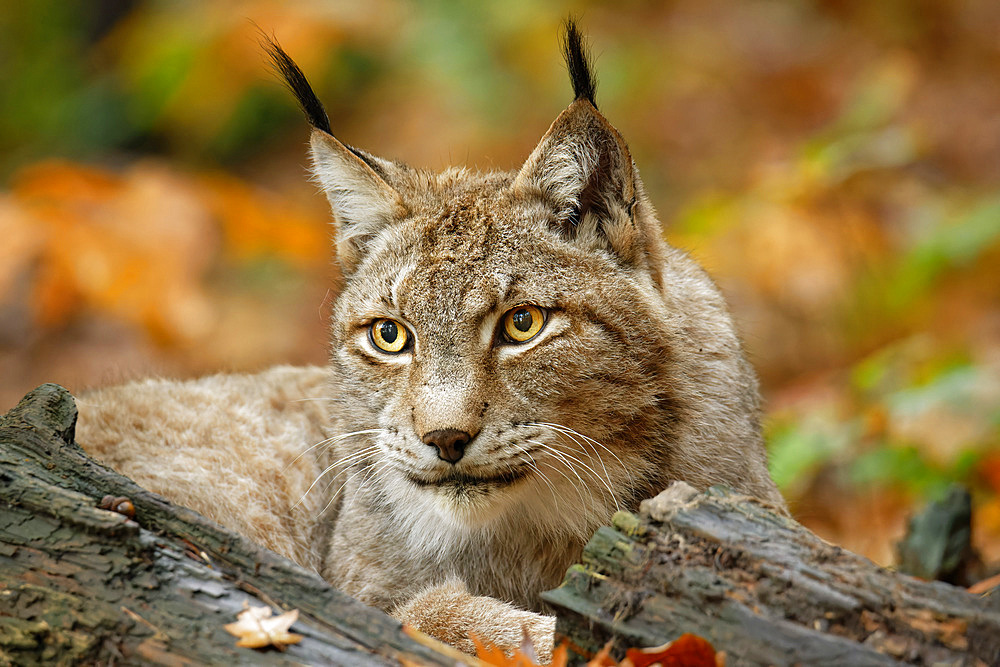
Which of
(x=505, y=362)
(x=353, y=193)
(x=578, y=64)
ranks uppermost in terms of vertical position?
(x=578, y=64)

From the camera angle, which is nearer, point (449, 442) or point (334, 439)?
point (449, 442)

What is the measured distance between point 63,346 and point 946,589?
787 centimetres

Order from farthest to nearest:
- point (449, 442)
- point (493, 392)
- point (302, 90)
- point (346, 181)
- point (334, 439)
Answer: point (334, 439)
point (346, 181)
point (302, 90)
point (493, 392)
point (449, 442)

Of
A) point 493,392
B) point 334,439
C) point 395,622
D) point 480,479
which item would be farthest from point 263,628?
point 334,439

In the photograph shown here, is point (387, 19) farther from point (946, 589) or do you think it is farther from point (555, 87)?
point (946, 589)

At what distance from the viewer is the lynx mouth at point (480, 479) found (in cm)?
372

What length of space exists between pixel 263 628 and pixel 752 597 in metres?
1.46

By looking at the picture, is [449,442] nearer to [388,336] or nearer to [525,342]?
[525,342]

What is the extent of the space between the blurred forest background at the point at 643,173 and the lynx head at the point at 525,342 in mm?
1514

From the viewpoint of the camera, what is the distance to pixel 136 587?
9.51ft

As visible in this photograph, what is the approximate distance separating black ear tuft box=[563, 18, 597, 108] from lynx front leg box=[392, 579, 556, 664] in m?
2.11

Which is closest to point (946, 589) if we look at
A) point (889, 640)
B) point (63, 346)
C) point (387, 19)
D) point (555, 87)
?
point (889, 640)

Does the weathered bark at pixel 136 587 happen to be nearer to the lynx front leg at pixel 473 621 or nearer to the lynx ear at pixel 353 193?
the lynx front leg at pixel 473 621

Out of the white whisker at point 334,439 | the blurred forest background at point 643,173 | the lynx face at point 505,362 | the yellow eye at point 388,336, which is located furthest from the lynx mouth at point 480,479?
the blurred forest background at point 643,173
